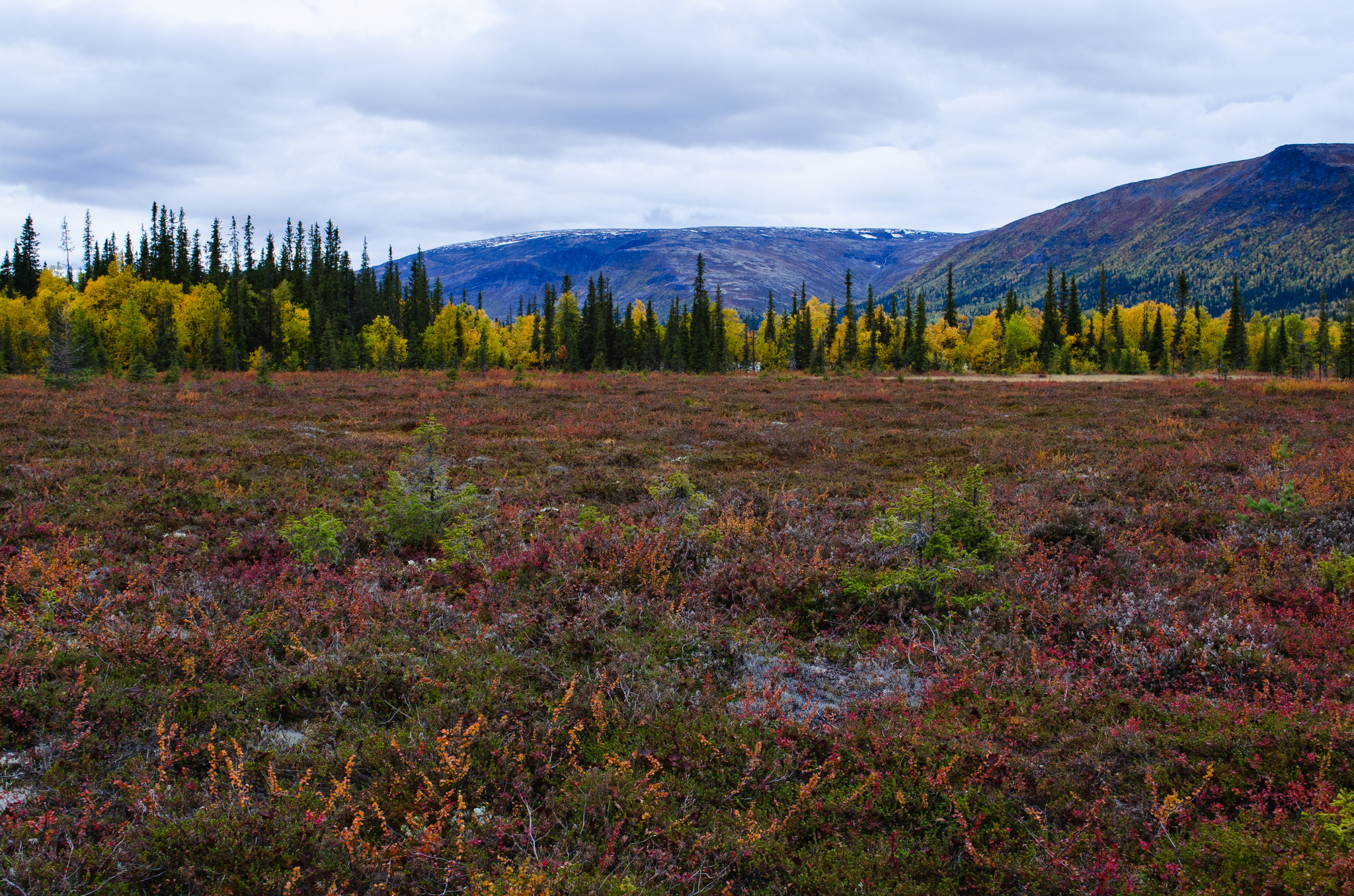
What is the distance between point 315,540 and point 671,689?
5.05 metres

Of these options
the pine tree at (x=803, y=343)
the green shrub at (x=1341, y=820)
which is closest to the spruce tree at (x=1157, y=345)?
the pine tree at (x=803, y=343)

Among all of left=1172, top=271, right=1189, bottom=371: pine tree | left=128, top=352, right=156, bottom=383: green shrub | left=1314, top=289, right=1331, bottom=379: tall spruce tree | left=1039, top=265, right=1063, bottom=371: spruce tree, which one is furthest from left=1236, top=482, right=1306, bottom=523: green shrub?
left=1172, top=271, right=1189, bottom=371: pine tree

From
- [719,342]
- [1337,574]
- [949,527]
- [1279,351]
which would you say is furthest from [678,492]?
[1279,351]

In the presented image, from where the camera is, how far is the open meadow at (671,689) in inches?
139

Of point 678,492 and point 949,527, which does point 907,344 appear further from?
point 949,527

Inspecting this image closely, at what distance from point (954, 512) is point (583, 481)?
262 inches

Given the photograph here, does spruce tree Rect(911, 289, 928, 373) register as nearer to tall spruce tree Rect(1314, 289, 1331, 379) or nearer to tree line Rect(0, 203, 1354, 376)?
tree line Rect(0, 203, 1354, 376)

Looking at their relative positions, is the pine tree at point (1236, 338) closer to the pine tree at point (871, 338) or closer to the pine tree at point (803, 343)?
the pine tree at point (871, 338)

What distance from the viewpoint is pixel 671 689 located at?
5160mm

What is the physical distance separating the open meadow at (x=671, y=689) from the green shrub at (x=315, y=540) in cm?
5

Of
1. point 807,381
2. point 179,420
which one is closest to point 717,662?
point 179,420

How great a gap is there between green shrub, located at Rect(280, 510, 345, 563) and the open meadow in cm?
5

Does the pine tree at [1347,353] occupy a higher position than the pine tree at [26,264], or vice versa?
the pine tree at [26,264]

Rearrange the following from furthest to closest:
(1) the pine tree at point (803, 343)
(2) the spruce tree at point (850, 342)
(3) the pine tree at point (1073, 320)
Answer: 1. (1) the pine tree at point (803, 343)
2. (3) the pine tree at point (1073, 320)
3. (2) the spruce tree at point (850, 342)
